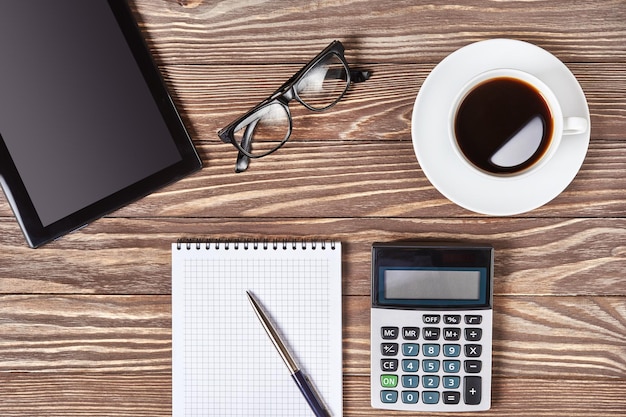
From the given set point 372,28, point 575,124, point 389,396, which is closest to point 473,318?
point 389,396

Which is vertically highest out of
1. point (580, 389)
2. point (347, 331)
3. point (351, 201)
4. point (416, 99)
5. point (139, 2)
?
point (139, 2)

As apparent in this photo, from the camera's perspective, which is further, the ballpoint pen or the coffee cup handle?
the ballpoint pen

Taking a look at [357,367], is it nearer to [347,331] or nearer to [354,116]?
[347,331]

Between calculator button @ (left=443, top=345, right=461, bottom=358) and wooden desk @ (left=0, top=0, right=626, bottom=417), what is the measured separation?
58 mm

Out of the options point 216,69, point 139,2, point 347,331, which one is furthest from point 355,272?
point 139,2

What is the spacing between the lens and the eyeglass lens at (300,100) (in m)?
0.66

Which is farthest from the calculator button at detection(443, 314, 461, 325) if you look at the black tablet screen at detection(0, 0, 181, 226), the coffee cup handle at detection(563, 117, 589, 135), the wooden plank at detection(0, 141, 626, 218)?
the black tablet screen at detection(0, 0, 181, 226)

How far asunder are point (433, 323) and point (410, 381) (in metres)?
0.07

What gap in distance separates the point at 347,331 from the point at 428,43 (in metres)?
0.34

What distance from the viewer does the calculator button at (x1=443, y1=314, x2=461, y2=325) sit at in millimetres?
666

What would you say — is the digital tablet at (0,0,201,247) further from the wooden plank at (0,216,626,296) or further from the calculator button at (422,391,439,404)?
the calculator button at (422,391,439,404)

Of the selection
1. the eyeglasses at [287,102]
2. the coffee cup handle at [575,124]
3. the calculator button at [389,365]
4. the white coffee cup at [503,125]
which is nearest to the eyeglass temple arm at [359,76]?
the eyeglasses at [287,102]

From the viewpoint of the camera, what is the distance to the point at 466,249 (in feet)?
2.17

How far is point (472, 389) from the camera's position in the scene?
26.4 inches
